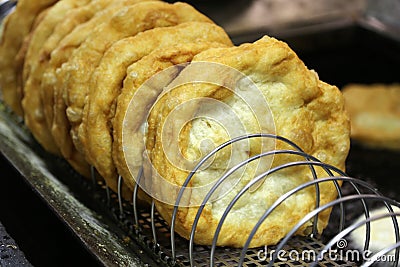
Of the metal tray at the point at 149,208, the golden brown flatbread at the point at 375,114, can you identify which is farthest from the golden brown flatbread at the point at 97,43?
the golden brown flatbread at the point at 375,114

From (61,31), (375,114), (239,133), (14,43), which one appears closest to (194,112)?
(239,133)

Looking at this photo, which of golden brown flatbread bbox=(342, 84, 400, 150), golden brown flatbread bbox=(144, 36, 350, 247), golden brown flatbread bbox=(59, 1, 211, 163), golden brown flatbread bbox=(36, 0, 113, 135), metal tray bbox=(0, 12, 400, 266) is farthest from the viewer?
golden brown flatbread bbox=(342, 84, 400, 150)

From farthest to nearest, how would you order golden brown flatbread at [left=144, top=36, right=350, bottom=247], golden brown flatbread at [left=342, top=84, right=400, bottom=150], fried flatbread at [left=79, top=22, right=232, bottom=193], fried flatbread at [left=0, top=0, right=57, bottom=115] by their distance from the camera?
1. golden brown flatbread at [left=342, top=84, right=400, bottom=150]
2. fried flatbread at [left=0, top=0, right=57, bottom=115]
3. fried flatbread at [left=79, top=22, right=232, bottom=193]
4. golden brown flatbread at [left=144, top=36, right=350, bottom=247]

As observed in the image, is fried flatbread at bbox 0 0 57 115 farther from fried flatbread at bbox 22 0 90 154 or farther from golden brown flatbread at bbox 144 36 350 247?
golden brown flatbread at bbox 144 36 350 247

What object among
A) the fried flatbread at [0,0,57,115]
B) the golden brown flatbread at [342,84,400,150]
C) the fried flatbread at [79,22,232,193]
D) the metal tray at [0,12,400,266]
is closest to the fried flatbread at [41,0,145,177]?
the metal tray at [0,12,400,266]

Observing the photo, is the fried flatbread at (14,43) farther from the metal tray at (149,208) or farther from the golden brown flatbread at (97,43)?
the golden brown flatbread at (97,43)

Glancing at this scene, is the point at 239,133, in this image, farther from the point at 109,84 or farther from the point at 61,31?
the point at 61,31
